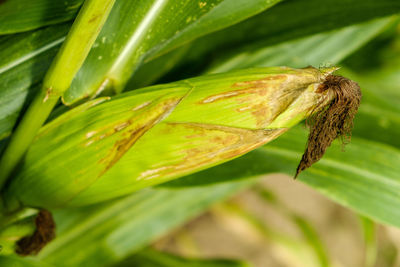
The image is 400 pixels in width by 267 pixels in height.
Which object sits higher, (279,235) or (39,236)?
(39,236)

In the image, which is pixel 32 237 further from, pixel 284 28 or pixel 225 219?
pixel 225 219

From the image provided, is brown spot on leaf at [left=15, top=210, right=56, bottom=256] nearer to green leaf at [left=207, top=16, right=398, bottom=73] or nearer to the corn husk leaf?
the corn husk leaf

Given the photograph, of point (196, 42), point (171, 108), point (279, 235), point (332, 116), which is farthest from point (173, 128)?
point (279, 235)

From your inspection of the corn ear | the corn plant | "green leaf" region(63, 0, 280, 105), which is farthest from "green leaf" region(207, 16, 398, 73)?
the corn ear

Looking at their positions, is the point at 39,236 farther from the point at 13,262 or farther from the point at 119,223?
the point at 119,223

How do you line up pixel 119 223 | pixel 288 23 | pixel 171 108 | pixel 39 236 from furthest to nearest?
pixel 119 223
pixel 288 23
pixel 39 236
pixel 171 108

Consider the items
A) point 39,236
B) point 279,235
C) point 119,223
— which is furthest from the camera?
point 279,235
